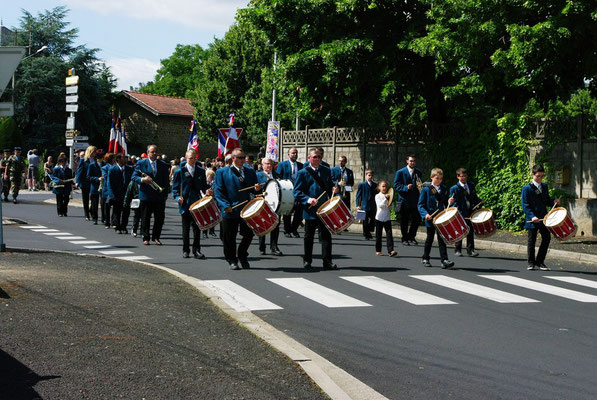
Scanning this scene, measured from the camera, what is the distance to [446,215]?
1344 cm

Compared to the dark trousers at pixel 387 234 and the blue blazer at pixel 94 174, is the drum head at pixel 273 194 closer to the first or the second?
the dark trousers at pixel 387 234

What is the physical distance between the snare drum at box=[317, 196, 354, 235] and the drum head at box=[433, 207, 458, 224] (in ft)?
5.31

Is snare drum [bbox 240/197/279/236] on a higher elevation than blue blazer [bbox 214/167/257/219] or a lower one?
lower

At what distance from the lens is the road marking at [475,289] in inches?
404

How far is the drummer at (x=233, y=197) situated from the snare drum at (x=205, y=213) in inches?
32.7

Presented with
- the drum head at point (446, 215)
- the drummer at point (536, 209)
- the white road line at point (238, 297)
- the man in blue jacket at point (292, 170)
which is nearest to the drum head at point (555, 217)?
the drummer at point (536, 209)

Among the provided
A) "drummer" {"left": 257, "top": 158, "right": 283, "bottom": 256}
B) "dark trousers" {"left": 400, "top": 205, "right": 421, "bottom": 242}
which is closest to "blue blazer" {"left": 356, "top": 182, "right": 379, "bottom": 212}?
"dark trousers" {"left": 400, "top": 205, "right": 421, "bottom": 242}

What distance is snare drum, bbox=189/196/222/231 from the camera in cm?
1373

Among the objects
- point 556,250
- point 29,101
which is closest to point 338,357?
point 556,250

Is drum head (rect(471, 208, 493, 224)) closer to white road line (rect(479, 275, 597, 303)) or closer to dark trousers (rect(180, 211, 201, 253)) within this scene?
white road line (rect(479, 275, 597, 303))

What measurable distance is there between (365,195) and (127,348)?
1353 cm

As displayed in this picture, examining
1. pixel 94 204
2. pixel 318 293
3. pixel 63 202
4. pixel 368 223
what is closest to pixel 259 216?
pixel 318 293

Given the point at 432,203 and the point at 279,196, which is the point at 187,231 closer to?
the point at 279,196

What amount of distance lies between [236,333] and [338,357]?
106 centimetres
